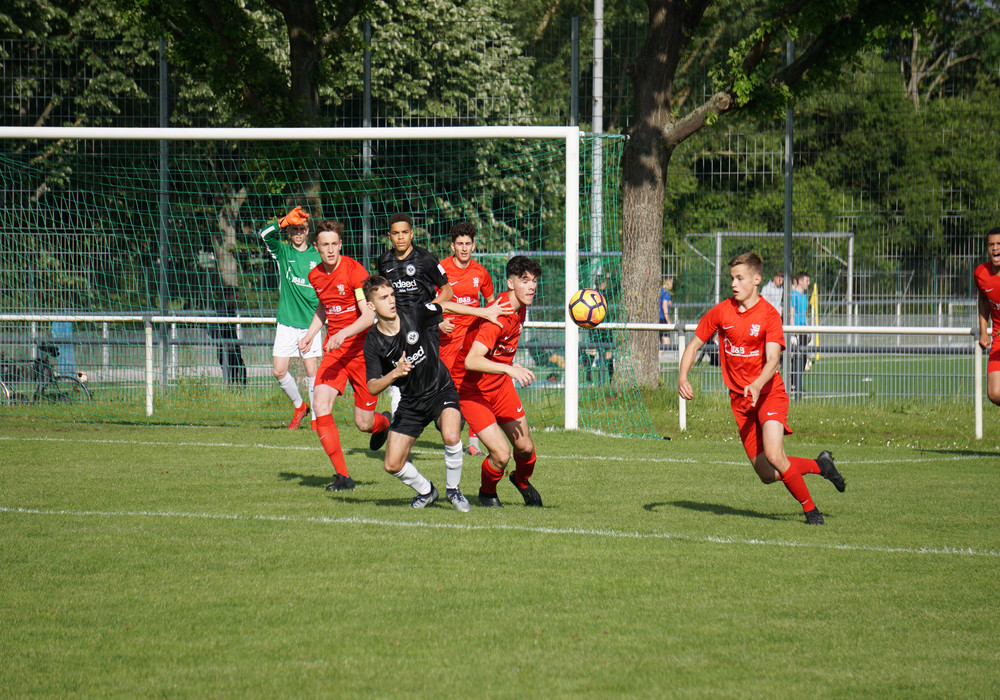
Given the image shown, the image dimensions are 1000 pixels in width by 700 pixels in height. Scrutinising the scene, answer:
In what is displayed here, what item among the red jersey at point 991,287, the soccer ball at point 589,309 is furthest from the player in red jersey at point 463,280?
the red jersey at point 991,287

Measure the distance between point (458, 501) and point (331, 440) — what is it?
135cm

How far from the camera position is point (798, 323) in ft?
49.0

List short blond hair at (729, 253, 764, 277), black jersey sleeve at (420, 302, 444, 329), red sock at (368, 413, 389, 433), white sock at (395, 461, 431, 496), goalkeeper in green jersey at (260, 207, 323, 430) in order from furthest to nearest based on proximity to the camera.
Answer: goalkeeper in green jersey at (260, 207, 323, 430)
red sock at (368, 413, 389, 433)
black jersey sleeve at (420, 302, 444, 329)
white sock at (395, 461, 431, 496)
short blond hair at (729, 253, 764, 277)

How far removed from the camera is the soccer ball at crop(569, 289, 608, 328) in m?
8.82

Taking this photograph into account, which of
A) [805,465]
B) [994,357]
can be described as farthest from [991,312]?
[805,465]

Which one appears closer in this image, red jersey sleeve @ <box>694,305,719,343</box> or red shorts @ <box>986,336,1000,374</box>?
red jersey sleeve @ <box>694,305,719,343</box>

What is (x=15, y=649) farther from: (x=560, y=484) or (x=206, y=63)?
(x=206, y=63)

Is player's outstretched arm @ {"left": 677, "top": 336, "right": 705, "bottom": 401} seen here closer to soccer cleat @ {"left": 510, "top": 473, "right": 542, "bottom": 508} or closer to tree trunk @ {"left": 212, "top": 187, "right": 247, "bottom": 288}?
soccer cleat @ {"left": 510, "top": 473, "right": 542, "bottom": 508}

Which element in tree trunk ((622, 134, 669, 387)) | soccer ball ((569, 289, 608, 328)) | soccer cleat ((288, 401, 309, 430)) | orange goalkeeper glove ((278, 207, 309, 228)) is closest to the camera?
soccer ball ((569, 289, 608, 328))

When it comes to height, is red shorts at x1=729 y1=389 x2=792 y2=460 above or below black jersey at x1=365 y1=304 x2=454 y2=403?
below

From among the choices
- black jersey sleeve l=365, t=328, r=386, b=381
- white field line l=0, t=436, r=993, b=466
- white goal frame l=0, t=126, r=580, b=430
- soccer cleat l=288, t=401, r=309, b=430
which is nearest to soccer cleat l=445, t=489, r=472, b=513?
black jersey sleeve l=365, t=328, r=386, b=381

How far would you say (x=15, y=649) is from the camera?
4.16 m

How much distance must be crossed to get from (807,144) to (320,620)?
12169mm

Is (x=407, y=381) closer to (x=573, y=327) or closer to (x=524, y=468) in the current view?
(x=524, y=468)
